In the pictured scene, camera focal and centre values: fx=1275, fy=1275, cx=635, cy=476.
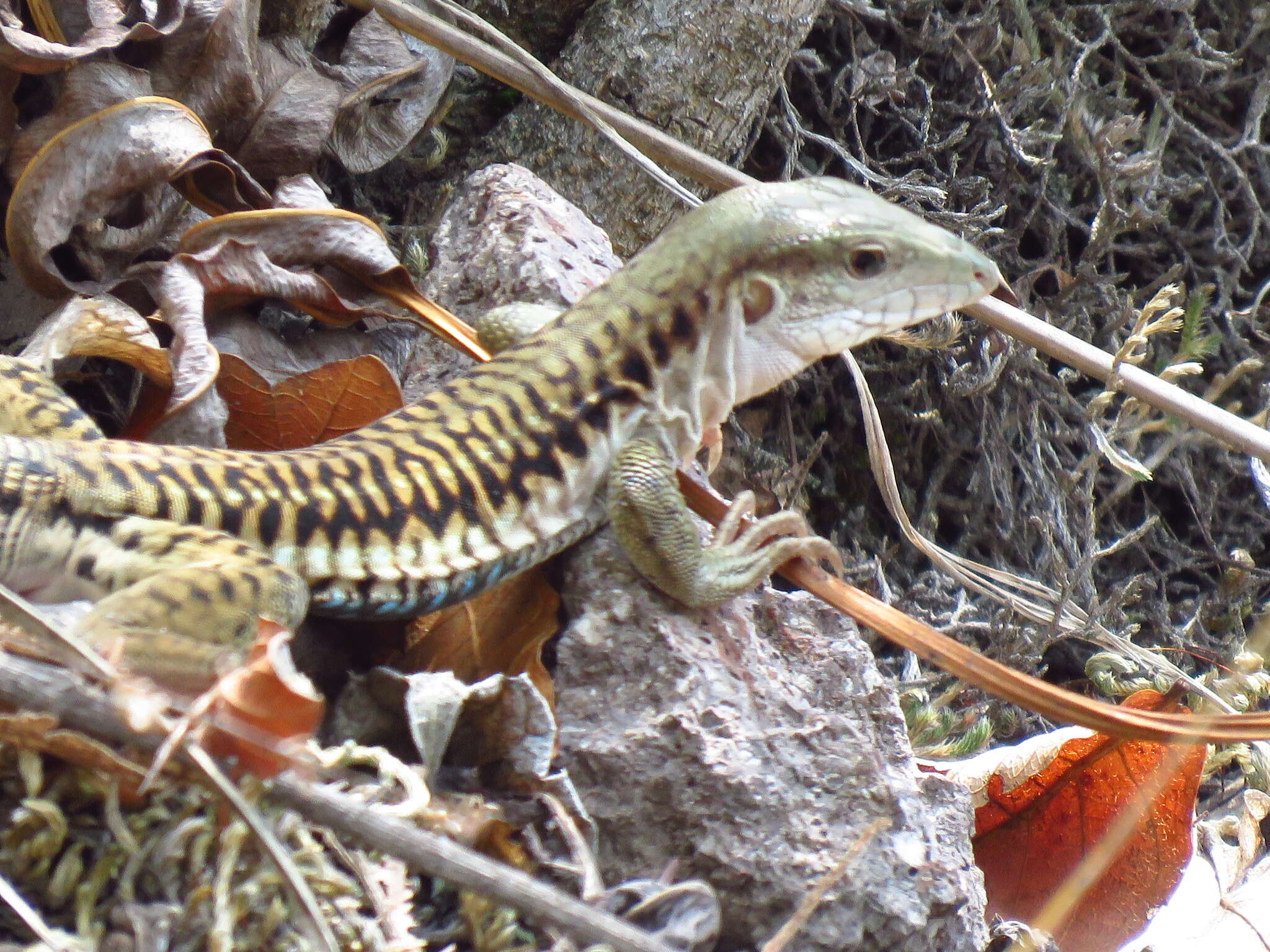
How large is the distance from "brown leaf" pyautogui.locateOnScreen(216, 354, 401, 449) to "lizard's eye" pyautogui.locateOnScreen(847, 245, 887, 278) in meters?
0.88

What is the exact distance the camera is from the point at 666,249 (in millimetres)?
2438

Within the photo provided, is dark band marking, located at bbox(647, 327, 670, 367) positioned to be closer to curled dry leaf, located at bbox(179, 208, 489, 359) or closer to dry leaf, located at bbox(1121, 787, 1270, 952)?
curled dry leaf, located at bbox(179, 208, 489, 359)

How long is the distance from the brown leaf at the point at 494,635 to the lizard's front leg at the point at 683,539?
19 cm

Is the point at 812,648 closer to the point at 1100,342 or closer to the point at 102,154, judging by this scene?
the point at 102,154

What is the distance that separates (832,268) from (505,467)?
2.34 ft

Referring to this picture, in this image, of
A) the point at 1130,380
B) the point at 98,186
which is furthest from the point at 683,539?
the point at 98,186

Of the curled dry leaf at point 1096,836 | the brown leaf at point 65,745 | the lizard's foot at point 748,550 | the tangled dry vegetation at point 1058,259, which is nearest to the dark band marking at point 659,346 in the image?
the lizard's foot at point 748,550

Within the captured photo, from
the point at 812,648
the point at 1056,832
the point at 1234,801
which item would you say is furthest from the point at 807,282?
the point at 1234,801

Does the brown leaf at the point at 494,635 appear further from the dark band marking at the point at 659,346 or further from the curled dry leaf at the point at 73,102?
the curled dry leaf at the point at 73,102

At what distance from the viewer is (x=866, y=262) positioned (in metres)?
2.37

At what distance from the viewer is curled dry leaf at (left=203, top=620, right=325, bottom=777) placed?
1.28 m

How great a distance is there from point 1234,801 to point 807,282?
148 centimetres

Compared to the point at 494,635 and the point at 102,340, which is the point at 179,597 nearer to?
the point at 494,635

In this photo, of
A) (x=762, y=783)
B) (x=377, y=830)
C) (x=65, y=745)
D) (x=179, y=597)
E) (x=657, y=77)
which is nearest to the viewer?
(x=377, y=830)
